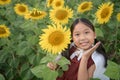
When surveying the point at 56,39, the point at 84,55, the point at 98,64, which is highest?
the point at 56,39

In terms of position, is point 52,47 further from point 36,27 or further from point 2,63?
point 2,63

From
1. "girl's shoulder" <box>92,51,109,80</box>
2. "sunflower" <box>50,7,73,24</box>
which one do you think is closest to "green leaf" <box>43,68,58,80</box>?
"girl's shoulder" <box>92,51,109,80</box>

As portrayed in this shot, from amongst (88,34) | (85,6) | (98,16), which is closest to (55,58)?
(88,34)

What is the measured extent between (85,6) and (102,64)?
73 centimetres

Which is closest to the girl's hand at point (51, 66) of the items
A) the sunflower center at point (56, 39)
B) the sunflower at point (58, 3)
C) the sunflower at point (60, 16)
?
the sunflower center at point (56, 39)

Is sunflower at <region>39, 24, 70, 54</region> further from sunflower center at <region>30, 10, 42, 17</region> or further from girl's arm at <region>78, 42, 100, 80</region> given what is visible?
sunflower center at <region>30, 10, 42, 17</region>

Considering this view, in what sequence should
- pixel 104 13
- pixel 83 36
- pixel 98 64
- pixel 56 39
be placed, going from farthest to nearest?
pixel 104 13, pixel 98 64, pixel 83 36, pixel 56 39

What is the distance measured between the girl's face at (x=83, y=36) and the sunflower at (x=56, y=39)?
14cm

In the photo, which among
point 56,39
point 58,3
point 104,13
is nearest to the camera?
point 56,39

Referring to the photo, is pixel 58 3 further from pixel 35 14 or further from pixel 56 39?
pixel 56 39

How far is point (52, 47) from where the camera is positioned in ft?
5.65

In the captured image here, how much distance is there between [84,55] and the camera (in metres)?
1.79

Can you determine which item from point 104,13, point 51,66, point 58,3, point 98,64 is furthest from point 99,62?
point 58,3

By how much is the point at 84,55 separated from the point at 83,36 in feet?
0.35
